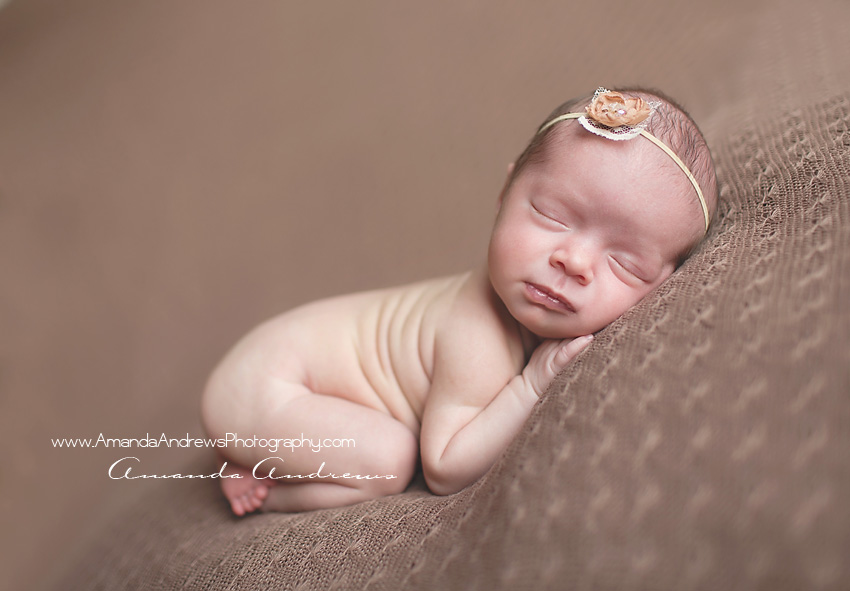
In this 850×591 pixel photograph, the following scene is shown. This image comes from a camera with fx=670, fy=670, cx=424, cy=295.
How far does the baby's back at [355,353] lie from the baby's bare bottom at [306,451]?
32 millimetres

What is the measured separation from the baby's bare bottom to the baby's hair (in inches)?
18.8

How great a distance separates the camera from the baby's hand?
881 mm

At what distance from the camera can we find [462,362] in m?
1.00

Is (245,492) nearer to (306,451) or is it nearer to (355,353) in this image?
(306,451)

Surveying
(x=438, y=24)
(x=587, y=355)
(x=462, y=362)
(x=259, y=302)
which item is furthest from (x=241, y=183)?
(x=587, y=355)

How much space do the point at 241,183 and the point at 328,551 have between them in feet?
3.96

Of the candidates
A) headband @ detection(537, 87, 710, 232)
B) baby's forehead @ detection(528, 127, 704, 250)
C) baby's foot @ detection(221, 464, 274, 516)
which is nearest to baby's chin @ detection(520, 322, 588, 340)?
baby's forehead @ detection(528, 127, 704, 250)

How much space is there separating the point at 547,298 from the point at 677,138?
0.94ft

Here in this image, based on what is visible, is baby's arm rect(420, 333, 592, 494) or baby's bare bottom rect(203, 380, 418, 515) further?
baby's bare bottom rect(203, 380, 418, 515)

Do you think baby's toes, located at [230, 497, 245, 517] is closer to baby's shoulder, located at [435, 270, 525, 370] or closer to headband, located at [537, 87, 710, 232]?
baby's shoulder, located at [435, 270, 525, 370]

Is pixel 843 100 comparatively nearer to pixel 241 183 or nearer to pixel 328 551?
pixel 328 551

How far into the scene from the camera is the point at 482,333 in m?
1.01

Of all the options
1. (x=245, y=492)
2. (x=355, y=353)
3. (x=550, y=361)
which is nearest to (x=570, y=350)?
(x=550, y=361)

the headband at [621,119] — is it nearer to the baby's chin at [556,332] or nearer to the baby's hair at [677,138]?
the baby's hair at [677,138]
